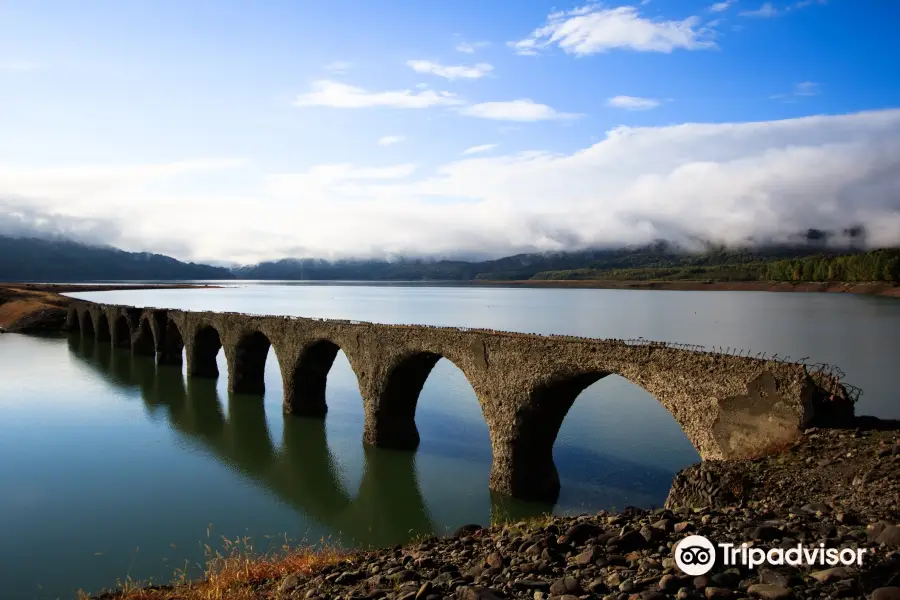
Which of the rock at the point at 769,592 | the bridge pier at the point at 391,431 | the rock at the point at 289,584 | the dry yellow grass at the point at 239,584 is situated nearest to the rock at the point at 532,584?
the rock at the point at 769,592

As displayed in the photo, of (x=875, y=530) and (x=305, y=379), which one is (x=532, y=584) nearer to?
(x=875, y=530)

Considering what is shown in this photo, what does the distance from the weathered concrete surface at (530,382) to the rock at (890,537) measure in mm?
6080

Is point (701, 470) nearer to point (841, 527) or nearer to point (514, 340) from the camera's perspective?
point (841, 527)

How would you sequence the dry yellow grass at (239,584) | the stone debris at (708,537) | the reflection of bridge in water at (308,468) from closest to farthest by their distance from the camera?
the stone debris at (708,537), the dry yellow grass at (239,584), the reflection of bridge in water at (308,468)

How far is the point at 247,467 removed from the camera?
2528cm

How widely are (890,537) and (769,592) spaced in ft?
6.89

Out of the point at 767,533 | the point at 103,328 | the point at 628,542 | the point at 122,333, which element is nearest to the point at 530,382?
the point at 628,542

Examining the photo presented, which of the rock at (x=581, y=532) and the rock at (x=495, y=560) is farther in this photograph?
the rock at (x=581, y=532)

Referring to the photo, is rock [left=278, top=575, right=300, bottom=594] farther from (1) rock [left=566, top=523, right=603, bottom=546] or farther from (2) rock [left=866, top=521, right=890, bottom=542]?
(2) rock [left=866, top=521, right=890, bottom=542]

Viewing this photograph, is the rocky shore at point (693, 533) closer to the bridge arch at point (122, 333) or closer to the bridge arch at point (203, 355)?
the bridge arch at point (203, 355)

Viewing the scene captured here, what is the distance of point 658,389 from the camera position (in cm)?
1616

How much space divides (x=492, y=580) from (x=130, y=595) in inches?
294

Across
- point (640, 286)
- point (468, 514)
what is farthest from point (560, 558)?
A: point (640, 286)

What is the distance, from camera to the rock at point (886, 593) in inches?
232
